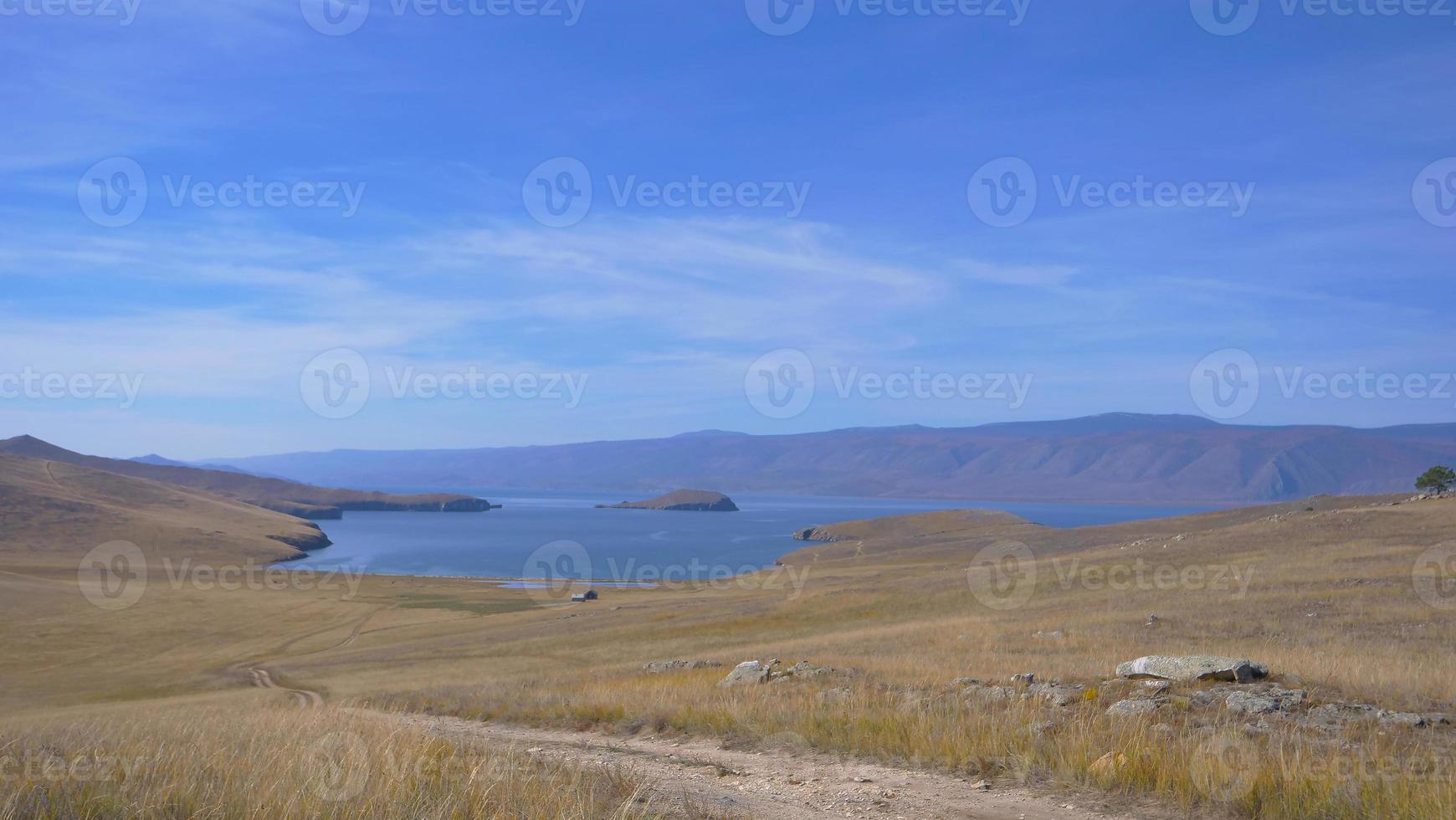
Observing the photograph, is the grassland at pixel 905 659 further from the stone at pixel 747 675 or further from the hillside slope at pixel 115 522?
the hillside slope at pixel 115 522

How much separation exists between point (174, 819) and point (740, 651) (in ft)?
72.1

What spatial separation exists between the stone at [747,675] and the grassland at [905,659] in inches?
34.3

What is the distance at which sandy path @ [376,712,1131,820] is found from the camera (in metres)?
7.15
